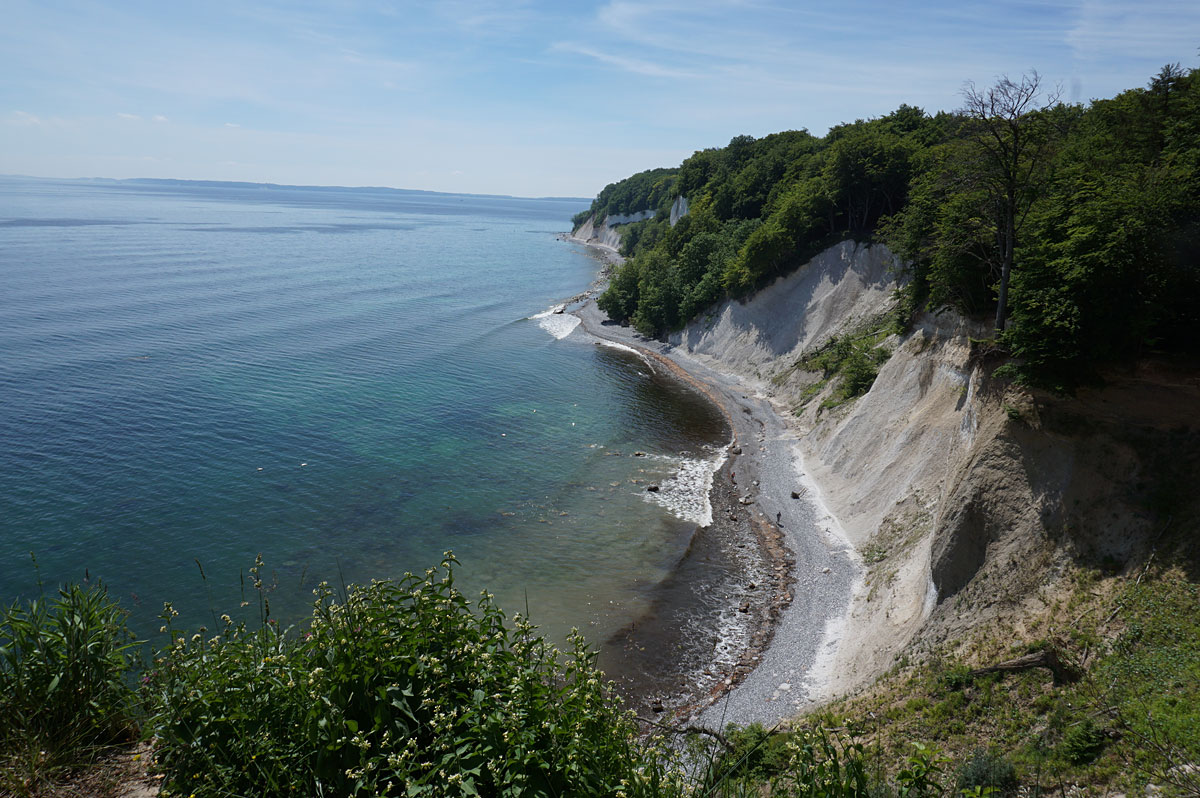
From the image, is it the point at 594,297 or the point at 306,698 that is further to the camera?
the point at 594,297

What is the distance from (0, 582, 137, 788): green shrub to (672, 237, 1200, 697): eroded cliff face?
18.4 metres

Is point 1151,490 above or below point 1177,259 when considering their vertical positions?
below

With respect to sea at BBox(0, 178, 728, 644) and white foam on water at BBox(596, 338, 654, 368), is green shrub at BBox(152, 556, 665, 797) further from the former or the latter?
white foam on water at BBox(596, 338, 654, 368)

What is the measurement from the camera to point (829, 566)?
2705 centimetres

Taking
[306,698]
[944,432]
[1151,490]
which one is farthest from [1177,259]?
[306,698]

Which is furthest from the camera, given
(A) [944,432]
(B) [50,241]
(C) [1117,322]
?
(B) [50,241]

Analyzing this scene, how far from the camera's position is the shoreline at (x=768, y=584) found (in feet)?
66.4

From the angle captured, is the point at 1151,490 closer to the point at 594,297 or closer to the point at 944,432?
the point at 944,432

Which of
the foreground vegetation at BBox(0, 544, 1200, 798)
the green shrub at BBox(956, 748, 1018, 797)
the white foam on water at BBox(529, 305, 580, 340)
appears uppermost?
the foreground vegetation at BBox(0, 544, 1200, 798)

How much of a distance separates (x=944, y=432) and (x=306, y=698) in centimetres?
2664

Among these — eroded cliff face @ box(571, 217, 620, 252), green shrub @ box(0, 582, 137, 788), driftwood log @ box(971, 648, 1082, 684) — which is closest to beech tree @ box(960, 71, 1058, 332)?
driftwood log @ box(971, 648, 1082, 684)

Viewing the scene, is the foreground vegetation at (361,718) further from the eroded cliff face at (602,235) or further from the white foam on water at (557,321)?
the eroded cliff face at (602,235)

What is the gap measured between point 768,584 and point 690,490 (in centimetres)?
949

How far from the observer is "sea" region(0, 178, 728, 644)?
86.9 ft
